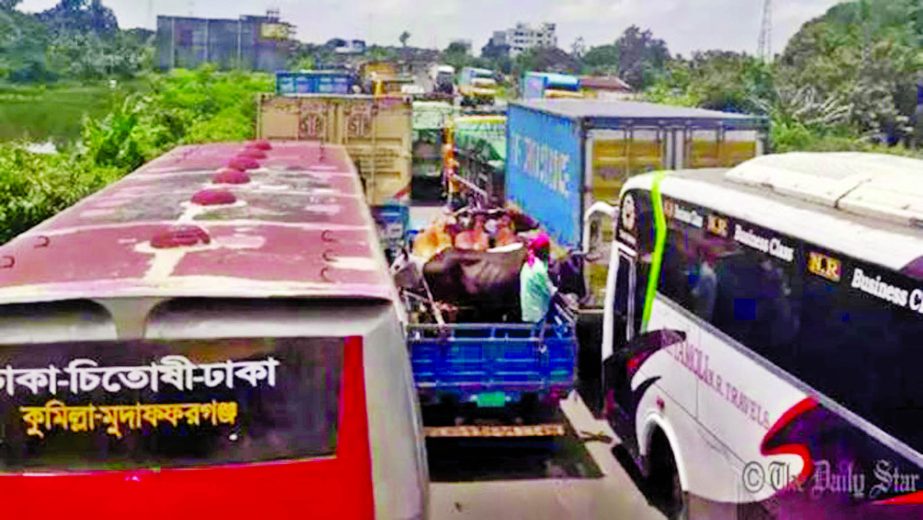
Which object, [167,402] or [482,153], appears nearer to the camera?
[167,402]

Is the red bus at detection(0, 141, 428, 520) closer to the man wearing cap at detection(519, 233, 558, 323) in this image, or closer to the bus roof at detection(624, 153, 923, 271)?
the bus roof at detection(624, 153, 923, 271)

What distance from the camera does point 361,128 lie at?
1592cm

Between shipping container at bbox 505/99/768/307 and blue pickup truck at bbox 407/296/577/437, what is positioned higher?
shipping container at bbox 505/99/768/307

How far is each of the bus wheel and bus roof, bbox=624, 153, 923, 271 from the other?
65.5 inches

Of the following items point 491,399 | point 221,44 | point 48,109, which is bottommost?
point 491,399

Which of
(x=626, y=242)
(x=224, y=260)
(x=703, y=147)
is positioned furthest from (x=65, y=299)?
(x=703, y=147)

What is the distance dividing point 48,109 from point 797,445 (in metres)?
51.5

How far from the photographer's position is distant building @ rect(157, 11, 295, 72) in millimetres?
94250

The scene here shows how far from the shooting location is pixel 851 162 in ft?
20.9

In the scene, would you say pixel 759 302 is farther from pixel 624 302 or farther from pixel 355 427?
pixel 355 427

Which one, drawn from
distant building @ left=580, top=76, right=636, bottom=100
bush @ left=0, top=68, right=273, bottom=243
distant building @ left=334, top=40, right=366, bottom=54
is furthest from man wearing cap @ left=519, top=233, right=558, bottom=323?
distant building @ left=334, top=40, right=366, bottom=54

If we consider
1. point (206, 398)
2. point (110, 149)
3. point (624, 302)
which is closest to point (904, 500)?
point (206, 398)

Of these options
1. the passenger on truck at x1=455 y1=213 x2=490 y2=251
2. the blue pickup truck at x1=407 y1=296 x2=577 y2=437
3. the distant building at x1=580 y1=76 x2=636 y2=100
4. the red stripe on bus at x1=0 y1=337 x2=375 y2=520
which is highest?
the distant building at x1=580 y1=76 x2=636 y2=100

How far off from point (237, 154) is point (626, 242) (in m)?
3.78
